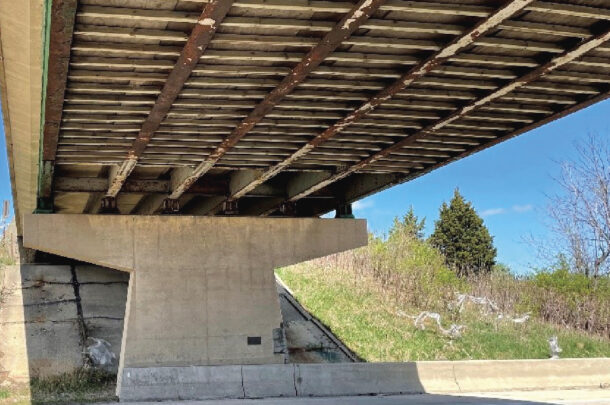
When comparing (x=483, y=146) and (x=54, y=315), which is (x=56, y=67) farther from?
(x=54, y=315)

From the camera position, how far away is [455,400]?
1471cm

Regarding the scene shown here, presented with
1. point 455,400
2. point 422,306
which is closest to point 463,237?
point 422,306

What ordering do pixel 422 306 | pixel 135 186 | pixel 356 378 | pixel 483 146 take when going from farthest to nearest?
1. pixel 422 306
2. pixel 356 378
3. pixel 135 186
4. pixel 483 146

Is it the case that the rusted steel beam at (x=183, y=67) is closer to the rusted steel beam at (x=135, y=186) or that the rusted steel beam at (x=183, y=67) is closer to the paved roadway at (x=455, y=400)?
the rusted steel beam at (x=135, y=186)

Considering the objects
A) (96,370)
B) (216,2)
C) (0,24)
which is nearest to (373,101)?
(216,2)

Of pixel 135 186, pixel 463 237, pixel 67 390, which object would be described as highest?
pixel 463 237

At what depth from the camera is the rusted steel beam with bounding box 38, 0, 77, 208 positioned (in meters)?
6.76

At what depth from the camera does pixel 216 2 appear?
6.67 meters

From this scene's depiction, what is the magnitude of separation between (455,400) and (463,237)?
43.2 metres

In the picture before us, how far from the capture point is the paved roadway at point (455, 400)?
1418 cm

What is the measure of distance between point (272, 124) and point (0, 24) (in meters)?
4.43

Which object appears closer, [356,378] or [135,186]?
[135,186]

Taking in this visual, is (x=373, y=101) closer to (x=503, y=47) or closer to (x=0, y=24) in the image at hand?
(x=503, y=47)

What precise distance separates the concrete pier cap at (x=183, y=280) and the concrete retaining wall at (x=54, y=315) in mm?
2947
